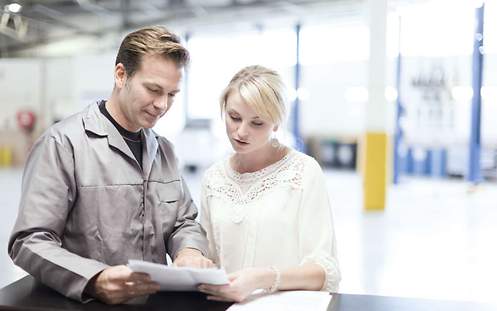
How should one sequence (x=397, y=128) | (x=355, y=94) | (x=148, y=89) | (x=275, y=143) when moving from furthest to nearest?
(x=355, y=94)
(x=397, y=128)
(x=275, y=143)
(x=148, y=89)

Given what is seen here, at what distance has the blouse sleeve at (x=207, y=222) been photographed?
1881mm

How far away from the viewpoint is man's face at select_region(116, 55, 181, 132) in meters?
1.57

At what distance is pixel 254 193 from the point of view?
185 centimetres

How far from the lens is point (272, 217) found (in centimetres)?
178

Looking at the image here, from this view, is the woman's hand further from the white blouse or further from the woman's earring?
the woman's earring

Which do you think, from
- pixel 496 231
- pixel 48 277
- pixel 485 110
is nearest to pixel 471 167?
pixel 485 110

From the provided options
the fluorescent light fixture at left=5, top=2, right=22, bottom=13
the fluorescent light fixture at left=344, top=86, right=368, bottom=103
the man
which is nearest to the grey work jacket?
the man

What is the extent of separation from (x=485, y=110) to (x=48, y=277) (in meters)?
10.9

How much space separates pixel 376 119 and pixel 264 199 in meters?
5.00

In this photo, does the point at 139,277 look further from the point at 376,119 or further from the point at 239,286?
the point at 376,119

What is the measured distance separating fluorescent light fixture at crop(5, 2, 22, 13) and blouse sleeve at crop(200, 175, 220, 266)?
7895 millimetres

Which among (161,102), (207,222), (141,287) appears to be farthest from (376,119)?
(141,287)

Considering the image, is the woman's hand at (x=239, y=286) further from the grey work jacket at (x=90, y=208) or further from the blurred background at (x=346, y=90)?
the blurred background at (x=346, y=90)

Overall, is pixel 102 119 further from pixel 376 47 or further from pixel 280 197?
pixel 376 47
